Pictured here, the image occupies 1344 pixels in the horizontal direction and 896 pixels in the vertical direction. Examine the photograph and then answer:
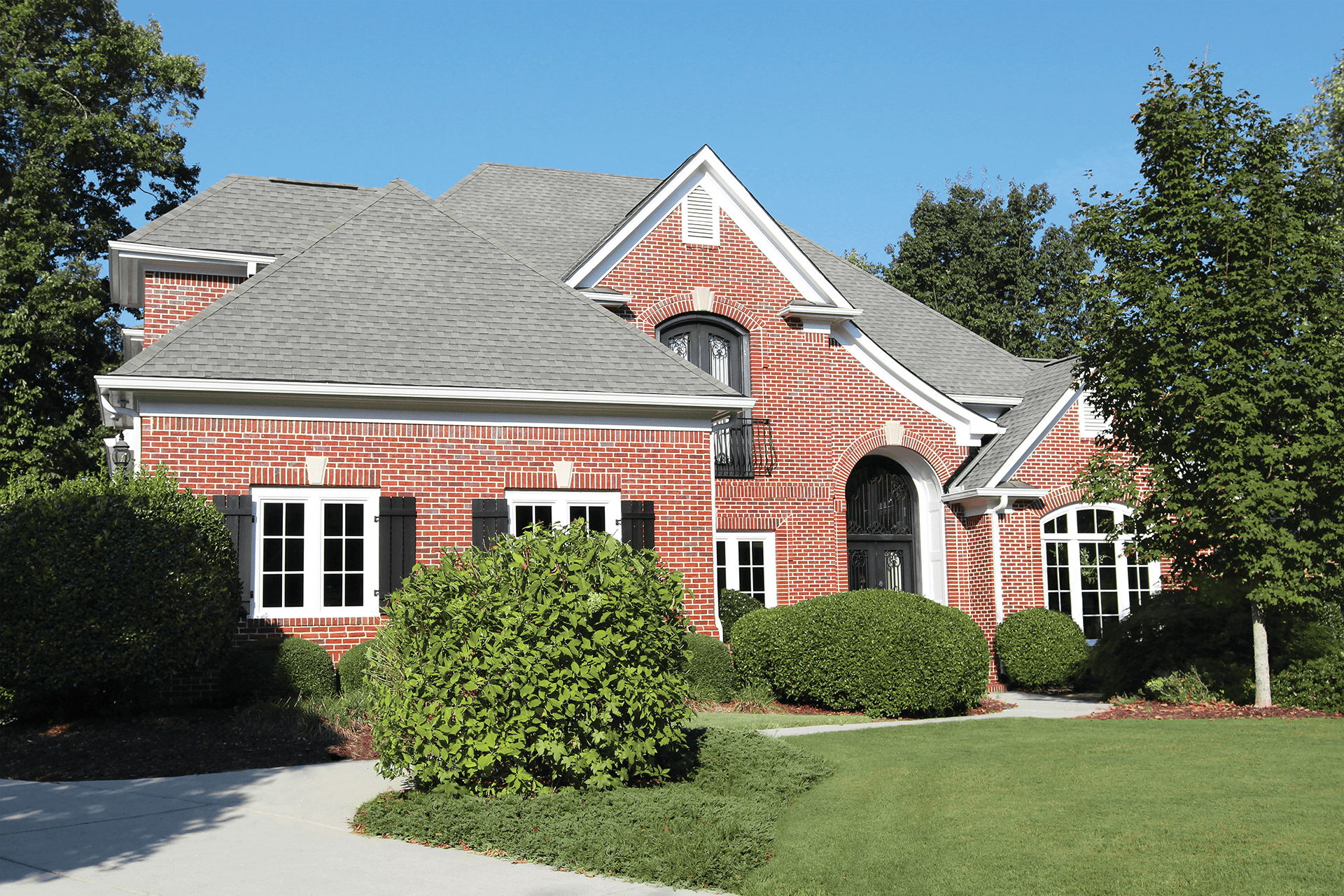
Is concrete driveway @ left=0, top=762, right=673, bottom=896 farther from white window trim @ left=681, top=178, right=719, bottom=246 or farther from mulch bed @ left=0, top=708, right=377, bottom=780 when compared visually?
white window trim @ left=681, top=178, right=719, bottom=246

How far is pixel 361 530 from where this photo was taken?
1441cm

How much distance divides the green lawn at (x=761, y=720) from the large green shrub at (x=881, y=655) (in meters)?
0.45

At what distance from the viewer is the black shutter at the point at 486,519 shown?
14.7 metres

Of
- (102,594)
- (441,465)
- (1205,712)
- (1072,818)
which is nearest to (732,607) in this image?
(441,465)

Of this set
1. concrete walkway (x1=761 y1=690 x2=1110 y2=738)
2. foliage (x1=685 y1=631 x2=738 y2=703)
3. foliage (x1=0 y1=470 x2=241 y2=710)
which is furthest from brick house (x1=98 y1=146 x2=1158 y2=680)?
concrete walkway (x1=761 y1=690 x2=1110 y2=738)

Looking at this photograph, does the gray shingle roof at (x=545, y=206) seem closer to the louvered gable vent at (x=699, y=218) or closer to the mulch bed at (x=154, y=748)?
the louvered gable vent at (x=699, y=218)

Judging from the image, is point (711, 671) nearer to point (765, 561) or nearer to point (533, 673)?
point (765, 561)

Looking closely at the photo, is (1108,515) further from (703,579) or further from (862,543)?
(703,579)

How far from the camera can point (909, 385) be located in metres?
19.8

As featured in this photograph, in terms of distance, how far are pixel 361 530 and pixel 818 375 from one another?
8579 mm

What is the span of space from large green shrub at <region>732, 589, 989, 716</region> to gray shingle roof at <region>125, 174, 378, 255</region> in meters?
9.77

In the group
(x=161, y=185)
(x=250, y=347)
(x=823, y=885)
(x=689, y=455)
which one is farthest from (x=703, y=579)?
(x=161, y=185)

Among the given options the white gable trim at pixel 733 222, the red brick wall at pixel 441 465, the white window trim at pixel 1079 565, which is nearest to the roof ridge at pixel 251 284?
the red brick wall at pixel 441 465

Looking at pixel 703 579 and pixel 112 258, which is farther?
pixel 112 258
